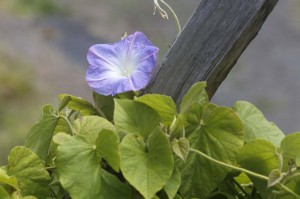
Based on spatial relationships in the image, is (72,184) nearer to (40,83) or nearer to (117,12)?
(40,83)

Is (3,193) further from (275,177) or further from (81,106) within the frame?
(275,177)

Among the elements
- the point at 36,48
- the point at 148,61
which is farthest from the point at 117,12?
the point at 148,61

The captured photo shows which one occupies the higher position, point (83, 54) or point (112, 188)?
point (112, 188)

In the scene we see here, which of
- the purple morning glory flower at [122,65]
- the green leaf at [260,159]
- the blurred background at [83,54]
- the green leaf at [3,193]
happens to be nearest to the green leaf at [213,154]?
the green leaf at [260,159]

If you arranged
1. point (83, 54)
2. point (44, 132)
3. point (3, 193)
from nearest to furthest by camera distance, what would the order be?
point (3, 193), point (44, 132), point (83, 54)

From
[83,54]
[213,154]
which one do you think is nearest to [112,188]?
[213,154]

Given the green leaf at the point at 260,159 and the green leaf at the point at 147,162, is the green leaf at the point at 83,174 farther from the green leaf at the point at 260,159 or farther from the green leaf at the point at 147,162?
the green leaf at the point at 260,159

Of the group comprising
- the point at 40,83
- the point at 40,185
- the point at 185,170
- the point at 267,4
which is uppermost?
the point at 267,4
